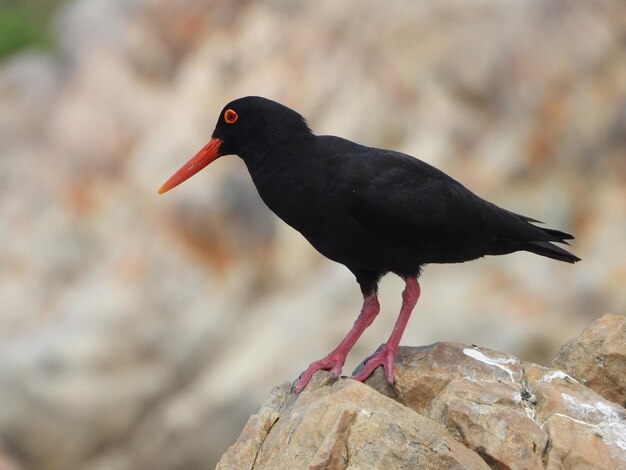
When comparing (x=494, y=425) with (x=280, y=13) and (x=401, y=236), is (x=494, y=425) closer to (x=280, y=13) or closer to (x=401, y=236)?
(x=401, y=236)

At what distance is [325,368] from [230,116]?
2.07 meters

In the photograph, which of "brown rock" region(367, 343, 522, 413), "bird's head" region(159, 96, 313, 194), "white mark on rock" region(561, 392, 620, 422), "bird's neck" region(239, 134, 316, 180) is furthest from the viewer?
"bird's head" region(159, 96, 313, 194)

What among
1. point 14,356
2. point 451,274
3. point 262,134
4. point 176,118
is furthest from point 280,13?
point 262,134

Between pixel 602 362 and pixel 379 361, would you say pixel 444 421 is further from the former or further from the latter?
pixel 602 362

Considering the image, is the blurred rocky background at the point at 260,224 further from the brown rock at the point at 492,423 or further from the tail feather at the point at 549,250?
the brown rock at the point at 492,423

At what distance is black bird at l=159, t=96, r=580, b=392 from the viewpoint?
757 cm

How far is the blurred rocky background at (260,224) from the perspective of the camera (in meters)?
14.2

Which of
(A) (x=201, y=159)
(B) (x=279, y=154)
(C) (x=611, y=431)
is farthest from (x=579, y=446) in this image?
(A) (x=201, y=159)

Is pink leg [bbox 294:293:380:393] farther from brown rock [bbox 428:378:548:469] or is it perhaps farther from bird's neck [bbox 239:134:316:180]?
bird's neck [bbox 239:134:316:180]

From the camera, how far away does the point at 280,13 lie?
1742cm

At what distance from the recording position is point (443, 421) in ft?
22.3

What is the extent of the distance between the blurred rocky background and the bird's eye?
6.20 metres

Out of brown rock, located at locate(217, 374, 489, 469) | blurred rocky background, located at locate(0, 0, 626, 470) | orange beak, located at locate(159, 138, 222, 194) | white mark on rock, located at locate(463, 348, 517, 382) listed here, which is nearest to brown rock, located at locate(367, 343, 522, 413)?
white mark on rock, located at locate(463, 348, 517, 382)

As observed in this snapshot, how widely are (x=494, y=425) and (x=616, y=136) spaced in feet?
28.2
